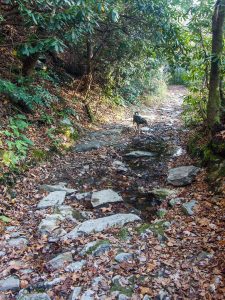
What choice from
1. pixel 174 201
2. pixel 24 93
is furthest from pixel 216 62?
pixel 24 93

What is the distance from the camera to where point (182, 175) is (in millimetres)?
5875

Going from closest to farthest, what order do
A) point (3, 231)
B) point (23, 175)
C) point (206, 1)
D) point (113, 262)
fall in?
point (113, 262)
point (3, 231)
point (23, 175)
point (206, 1)

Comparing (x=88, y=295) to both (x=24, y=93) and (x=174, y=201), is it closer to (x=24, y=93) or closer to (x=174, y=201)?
(x=174, y=201)

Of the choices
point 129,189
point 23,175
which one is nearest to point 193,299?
point 129,189

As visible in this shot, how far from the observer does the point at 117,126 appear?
1093 cm

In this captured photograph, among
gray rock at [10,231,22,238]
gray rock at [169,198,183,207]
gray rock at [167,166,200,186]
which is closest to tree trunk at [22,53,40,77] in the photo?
gray rock at [167,166,200,186]

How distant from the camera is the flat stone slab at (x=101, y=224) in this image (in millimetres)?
4314

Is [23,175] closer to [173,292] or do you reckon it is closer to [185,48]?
[173,292]

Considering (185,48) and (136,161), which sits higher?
(185,48)

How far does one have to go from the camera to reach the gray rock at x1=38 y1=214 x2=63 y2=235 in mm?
4396

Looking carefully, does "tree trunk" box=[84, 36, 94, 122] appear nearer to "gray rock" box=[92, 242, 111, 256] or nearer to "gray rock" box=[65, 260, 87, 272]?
"gray rock" box=[92, 242, 111, 256]

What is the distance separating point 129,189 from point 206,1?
559 cm

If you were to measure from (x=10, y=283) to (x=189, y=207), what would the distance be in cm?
283

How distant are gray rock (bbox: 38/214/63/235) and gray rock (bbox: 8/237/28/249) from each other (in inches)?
11.0
